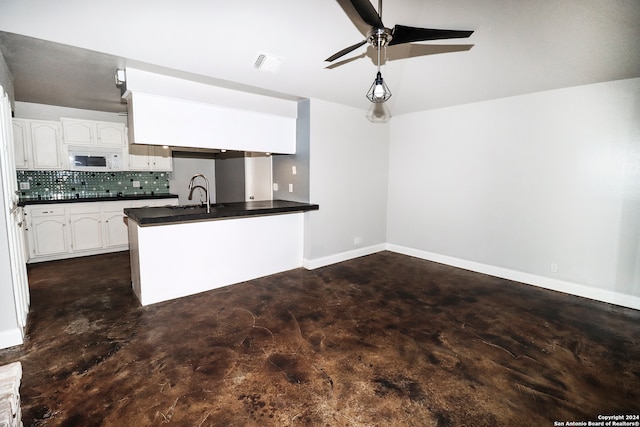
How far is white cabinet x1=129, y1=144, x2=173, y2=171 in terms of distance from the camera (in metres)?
5.36

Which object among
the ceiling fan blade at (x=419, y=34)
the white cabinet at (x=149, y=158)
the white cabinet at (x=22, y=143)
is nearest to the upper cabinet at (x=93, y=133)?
the white cabinet at (x=149, y=158)

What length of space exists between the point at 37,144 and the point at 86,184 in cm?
89

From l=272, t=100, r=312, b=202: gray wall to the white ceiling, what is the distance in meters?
0.53

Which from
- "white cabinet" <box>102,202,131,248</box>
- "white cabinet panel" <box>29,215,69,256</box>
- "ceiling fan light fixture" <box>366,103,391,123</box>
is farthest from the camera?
"white cabinet" <box>102,202,131,248</box>

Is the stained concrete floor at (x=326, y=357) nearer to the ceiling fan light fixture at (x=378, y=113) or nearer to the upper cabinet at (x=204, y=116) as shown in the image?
the upper cabinet at (x=204, y=116)

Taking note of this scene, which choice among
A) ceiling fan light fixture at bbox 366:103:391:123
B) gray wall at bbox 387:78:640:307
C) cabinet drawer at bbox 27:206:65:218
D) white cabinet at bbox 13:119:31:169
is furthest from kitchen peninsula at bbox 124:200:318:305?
white cabinet at bbox 13:119:31:169

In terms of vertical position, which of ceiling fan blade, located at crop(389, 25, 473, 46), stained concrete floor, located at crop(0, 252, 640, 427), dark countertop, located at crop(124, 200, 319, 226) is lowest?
stained concrete floor, located at crop(0, 252, 640, 427)

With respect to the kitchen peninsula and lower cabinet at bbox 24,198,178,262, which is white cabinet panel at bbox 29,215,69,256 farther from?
the kitchen peninsula

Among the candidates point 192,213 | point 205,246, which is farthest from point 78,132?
point 205,246

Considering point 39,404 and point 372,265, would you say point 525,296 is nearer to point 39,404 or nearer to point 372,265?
point 372,265

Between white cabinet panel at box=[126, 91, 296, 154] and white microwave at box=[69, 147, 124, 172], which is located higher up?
white cabinet panel at box=[126, 91, 296, 154]

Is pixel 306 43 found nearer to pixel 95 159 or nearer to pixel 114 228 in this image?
pixel 95 159

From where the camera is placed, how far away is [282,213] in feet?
13.9

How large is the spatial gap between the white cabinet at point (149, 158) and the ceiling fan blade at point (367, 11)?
15.3 feet
